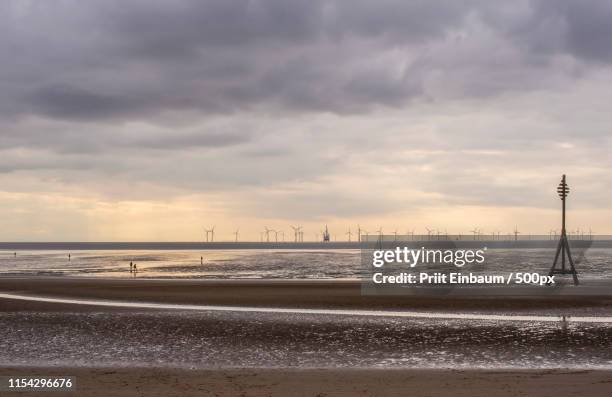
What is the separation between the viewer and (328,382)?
15.4 m

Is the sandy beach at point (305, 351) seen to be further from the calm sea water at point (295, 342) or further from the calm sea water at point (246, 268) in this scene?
the calm sea water at point (246, 268)

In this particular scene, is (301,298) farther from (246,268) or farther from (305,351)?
(246,268)

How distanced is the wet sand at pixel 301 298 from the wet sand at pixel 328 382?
1636cm

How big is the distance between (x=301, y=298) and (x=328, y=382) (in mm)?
23466

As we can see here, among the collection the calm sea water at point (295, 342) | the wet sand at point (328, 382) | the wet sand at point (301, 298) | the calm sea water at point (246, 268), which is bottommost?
the calm sea water at point (246, 268)

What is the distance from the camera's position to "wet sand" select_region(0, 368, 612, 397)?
1427 cm

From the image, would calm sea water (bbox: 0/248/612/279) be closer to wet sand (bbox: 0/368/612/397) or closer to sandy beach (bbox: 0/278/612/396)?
sandy beach (bbox: 0/278/612/396)

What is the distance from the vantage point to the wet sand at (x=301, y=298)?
109ft

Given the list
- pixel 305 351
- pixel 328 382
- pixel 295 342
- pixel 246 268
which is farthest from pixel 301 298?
pixel 246 268

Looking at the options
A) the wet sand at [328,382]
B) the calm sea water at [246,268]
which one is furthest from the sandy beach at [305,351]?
the calm sea water at [246,268]

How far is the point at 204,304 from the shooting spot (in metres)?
35.9

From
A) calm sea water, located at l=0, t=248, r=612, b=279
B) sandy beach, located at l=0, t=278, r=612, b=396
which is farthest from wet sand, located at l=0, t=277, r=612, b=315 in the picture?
calm sea water, located at l=0, t=248, r=612, b=279

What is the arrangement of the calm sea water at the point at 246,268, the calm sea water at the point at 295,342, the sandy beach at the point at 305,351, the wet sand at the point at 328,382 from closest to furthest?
the wet sand at the point at 328,382, the sandy beach at the point at 305,351, the calm sea water at the point at 295,342, the calm sea water at the point at 246,268

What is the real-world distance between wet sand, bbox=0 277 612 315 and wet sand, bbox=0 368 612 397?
53.7 ft
